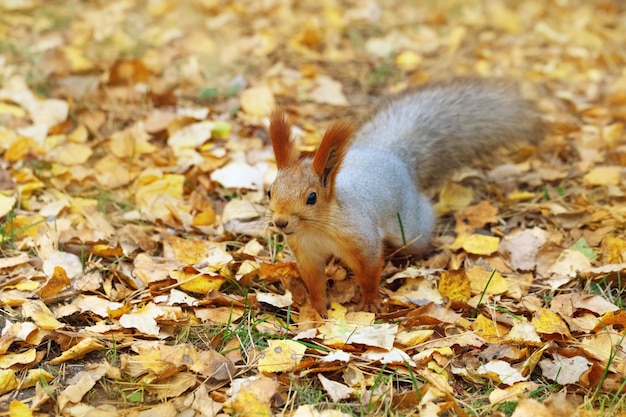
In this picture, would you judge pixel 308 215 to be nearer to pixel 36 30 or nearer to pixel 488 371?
pixel 488 371

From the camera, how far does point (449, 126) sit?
2791mm

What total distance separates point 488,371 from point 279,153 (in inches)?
32.9

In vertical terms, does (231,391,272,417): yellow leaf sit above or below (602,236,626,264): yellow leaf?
below

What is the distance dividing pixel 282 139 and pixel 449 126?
39.0 inches

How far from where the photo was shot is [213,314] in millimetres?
2111

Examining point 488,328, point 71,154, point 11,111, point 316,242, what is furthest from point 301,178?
point 11,111

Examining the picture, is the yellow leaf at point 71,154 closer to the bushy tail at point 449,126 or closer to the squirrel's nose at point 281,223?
the bushy tail at point 449,126

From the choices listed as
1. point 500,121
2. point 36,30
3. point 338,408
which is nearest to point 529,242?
point 500,121

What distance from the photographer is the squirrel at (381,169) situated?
6.66ft

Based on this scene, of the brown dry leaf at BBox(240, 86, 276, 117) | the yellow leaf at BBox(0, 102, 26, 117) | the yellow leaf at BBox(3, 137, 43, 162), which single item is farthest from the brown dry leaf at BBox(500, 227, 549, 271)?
the yellow leaf at BBox(0, 102, 26, 117)

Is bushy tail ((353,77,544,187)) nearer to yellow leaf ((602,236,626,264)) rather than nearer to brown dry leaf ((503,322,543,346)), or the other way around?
yellow leaf ((602,236,626,264))

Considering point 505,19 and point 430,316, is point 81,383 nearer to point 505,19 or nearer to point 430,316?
point 430,316

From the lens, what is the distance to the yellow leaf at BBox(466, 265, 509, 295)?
2.28 meters

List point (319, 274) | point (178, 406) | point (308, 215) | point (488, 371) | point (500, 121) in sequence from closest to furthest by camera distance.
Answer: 1. point (178, 406)
2. point (488, 371)
3. point (308, 215)
4. point (319, 274)
5. point (500, 121)
